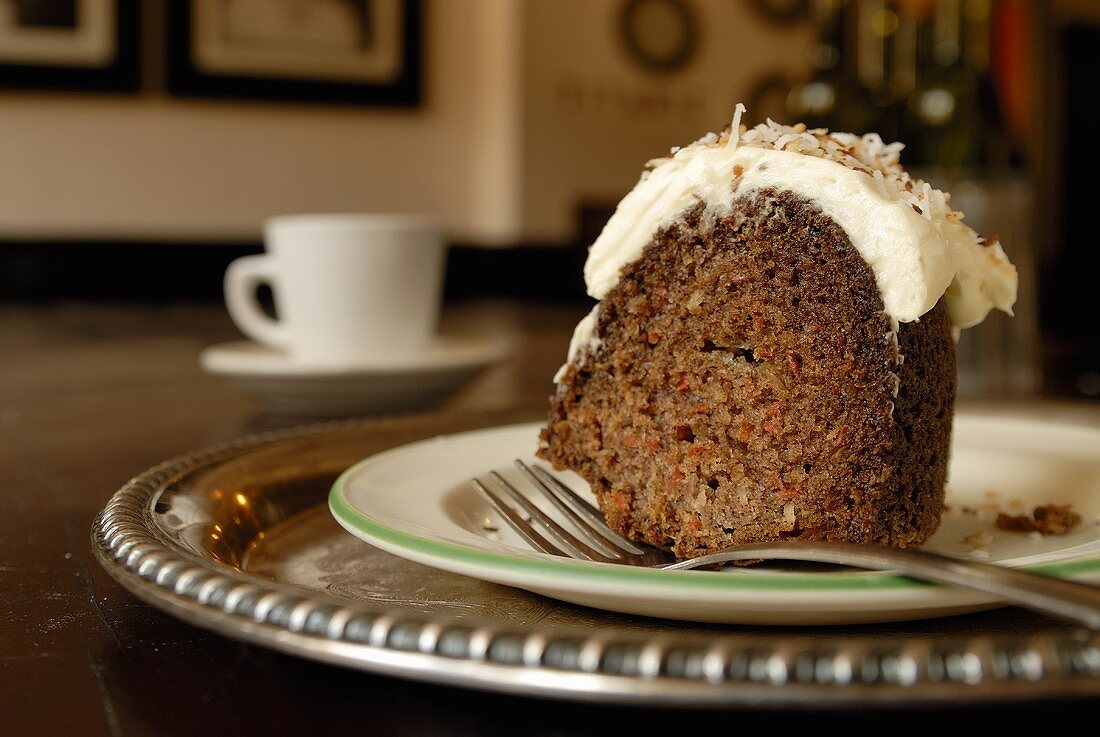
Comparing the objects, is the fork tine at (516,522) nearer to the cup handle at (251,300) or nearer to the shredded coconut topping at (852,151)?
the shredded coconut topping at (852,151)

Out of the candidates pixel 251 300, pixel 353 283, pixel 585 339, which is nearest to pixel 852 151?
pixel 585 339

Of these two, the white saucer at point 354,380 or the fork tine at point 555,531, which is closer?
the fork tine at point 555,531

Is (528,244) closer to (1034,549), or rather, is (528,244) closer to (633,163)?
(633,163)

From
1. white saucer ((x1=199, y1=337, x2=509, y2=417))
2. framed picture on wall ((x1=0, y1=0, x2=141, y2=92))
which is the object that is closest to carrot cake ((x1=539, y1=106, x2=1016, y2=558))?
white saucer ((x1=199, y1=337, x2=509, y2=417))

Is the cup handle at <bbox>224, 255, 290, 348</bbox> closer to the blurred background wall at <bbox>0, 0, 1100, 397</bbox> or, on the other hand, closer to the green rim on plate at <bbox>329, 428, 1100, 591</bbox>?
the green rim on plate at <bbox>329, 428, 1100, 591</bbox>

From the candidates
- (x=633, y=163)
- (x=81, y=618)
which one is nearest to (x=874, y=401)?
(x=81, y=618)

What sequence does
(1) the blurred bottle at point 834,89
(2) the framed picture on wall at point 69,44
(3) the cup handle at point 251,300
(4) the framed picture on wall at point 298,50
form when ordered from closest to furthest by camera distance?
(3) the cup handle at point 251,300
(1) the blurred bottle at point 834,89
(2) the framed picture on wall at point 69,44
(4) the framed picture on wall at point 298,50

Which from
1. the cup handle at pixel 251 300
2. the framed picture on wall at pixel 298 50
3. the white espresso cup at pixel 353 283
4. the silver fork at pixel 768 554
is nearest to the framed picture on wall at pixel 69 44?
the framed picture on wall at pixel 298 50
